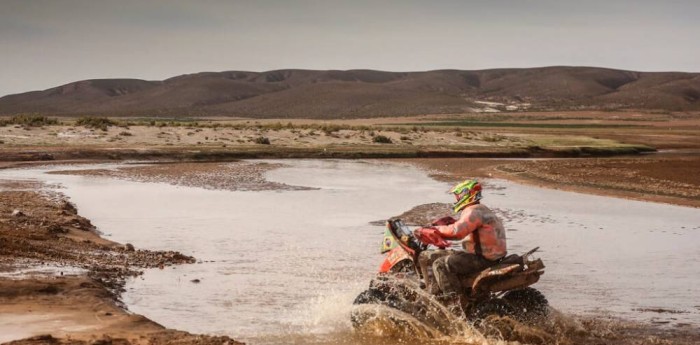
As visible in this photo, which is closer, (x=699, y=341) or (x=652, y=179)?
(x=699, y=341)

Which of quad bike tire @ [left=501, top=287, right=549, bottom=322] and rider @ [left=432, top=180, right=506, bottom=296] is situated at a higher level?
rider @ [left=432, top=180, right=506, bottom=296]

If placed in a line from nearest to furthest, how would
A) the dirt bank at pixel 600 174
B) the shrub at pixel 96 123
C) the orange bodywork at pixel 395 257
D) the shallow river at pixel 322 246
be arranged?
the orange bodywork at pixel 395 257 < the shallow river at pixel 322 246 < the dirt bank at pixel 600 174 < the shrub at pixel 96 123

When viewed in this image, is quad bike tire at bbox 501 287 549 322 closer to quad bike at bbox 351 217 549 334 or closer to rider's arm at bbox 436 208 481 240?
quad bike at bbox 351 217 549 334

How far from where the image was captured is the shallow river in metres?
11.8

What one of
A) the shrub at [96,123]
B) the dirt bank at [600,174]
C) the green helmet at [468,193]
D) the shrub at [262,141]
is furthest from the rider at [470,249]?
the shrub at [96,123]

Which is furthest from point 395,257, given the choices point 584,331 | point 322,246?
point 322,246

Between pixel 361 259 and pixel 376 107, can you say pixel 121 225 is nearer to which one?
pixel 361 259

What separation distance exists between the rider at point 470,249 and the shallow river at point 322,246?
1498 mm

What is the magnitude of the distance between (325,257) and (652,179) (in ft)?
66.8

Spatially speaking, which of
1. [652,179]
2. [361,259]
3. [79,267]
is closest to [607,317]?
[361,259]

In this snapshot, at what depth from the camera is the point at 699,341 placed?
418 inches

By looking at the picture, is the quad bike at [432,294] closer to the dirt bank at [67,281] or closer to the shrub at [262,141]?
the dirt bank at [67,281]

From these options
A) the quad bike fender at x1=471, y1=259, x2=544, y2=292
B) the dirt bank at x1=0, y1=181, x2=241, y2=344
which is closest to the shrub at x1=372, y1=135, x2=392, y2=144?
the dirt bank at x1=0, y1=181, x2=241, y2=344

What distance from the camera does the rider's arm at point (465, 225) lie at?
9969mm
